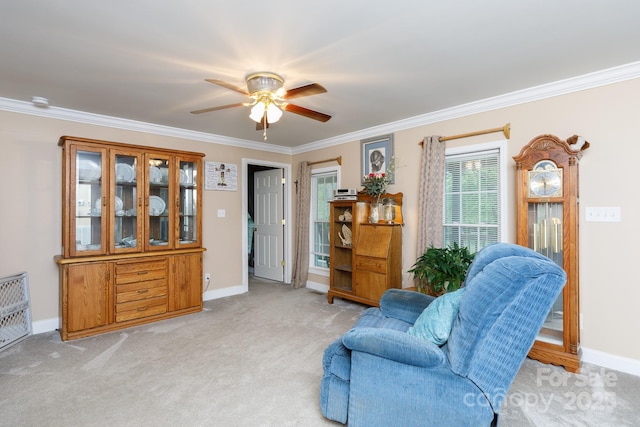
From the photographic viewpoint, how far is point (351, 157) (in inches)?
179

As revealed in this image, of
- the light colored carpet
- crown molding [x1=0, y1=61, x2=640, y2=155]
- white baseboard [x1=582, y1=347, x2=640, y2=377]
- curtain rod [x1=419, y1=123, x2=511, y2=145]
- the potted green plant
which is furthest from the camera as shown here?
curtain rod [x1=419, y1=123, x2=511, y2=145]

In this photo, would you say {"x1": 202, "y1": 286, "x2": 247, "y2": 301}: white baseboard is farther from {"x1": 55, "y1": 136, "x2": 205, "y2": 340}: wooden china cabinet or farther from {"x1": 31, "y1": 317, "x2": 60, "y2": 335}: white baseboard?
{"x1": 31, "y1": 317, "x2": 60, "y2": 335}: white baseboard

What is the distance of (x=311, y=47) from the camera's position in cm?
217

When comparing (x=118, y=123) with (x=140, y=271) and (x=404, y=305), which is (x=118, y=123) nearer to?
(x=140, y=271)

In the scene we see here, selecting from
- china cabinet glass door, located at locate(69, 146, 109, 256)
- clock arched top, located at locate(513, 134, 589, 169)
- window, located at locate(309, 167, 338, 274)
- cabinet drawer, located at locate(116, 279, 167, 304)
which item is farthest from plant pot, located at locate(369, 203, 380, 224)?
china cabinet glass door, located at locate(69, 146, 109, 256)

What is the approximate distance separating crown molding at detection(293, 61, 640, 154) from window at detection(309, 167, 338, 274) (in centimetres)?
95

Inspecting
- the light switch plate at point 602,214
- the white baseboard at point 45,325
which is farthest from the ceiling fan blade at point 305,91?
the white baseboard at point 45,325

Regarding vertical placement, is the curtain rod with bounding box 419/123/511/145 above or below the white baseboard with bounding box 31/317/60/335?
above

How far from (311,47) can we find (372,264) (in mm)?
2516

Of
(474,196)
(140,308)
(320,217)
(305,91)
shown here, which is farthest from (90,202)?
(474,196)

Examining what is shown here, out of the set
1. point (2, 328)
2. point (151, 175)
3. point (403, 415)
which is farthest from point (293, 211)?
point (403, 415)

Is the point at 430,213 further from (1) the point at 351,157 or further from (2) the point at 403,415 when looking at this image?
(2) the point at 403,415

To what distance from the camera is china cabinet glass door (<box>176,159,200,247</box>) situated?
3.92 m

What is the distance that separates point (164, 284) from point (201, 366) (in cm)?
146
